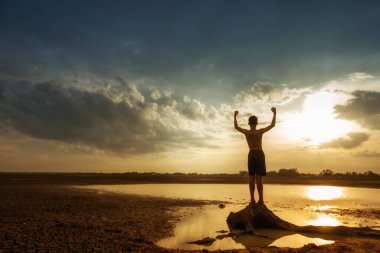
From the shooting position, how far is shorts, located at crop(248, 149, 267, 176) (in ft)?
32.5

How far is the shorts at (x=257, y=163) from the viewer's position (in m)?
9.91

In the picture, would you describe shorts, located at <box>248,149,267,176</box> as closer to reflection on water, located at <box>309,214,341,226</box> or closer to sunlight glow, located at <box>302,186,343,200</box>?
reflection on water, located at <box>309,214,341,226</box>

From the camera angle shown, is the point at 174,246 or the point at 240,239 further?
the point at 240,239

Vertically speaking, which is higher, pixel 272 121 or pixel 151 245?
pixel 272 121

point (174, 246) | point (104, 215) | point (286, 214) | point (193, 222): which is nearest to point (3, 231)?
point (104, 215)

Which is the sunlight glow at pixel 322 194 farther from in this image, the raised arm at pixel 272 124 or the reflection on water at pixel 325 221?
the raised arm at pixel 272 124

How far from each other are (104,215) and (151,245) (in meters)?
5.32

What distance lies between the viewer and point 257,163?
32.7ft

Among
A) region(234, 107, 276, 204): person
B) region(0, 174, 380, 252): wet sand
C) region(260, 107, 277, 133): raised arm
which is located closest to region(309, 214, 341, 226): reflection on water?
region(234, 107, 276, 204): person

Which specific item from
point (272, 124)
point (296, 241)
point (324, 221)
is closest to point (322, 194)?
point (324, 221)

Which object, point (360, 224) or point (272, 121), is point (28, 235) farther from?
point (360, 224)

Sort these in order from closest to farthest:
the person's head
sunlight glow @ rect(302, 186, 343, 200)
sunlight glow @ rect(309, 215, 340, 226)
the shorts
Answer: the shorts, the person's head, sunlight glow @ rect(309, 215, 340, 226), sunlight glow @ rect(302, 186, 343, 200)

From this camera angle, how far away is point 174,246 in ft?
23.8

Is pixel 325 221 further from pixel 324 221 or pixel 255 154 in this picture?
pixel 255 154
